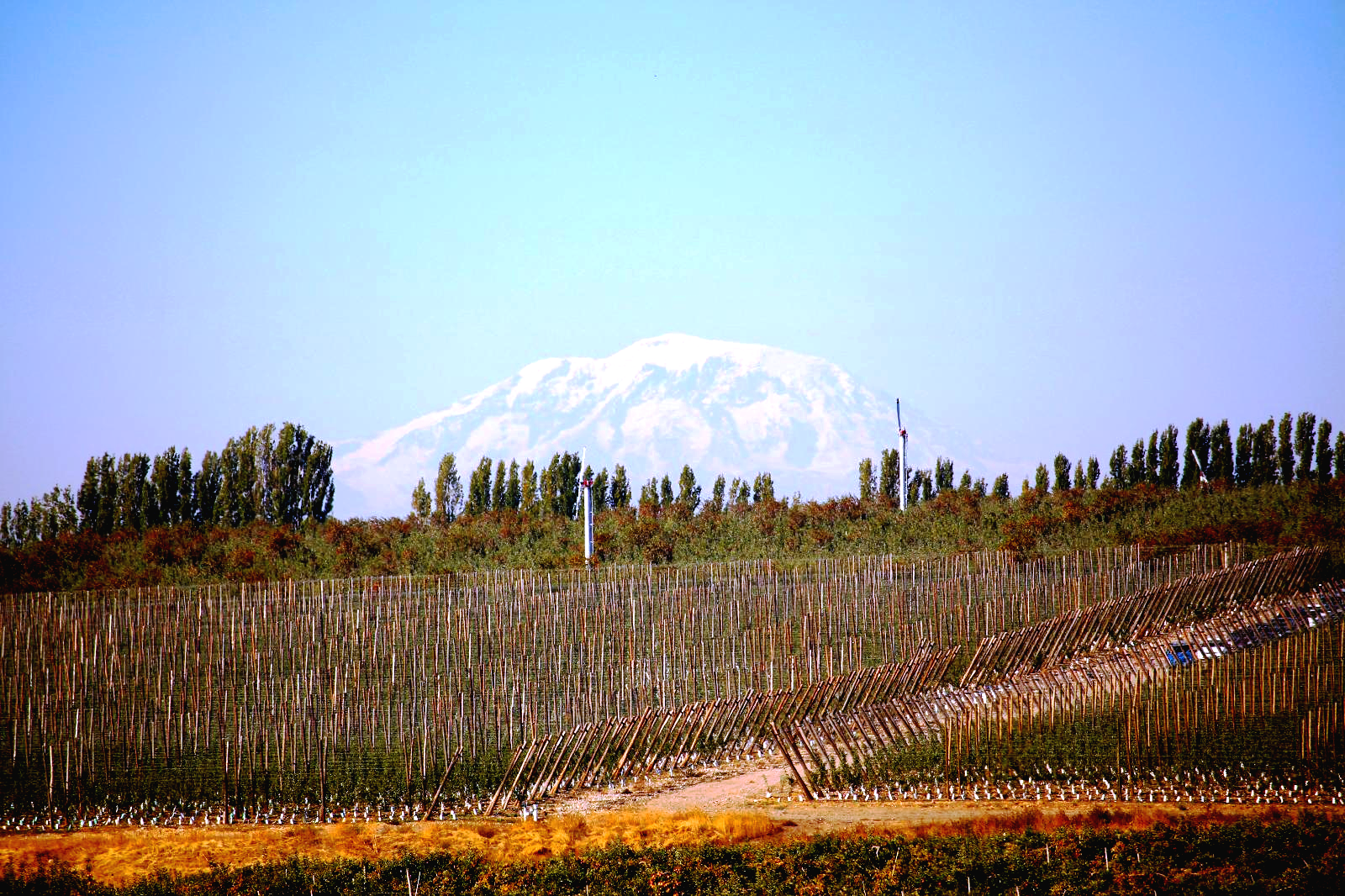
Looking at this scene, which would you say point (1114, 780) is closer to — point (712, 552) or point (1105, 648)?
point (1105, 648)

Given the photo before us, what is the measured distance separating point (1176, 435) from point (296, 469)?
25.7 metres

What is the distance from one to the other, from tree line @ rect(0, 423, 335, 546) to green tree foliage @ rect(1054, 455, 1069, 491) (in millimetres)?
21665

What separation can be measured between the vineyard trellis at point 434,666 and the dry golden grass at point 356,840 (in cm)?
73

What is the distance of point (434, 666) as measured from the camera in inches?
609

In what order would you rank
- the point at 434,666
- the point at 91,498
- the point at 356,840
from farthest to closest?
the point at 91,498, the point at 434,666, the point at 356,840

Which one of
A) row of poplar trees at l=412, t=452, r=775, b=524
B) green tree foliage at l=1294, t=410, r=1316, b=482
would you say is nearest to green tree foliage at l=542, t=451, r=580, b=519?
row of poplar trees at l=412, t=452, r=775, b=524

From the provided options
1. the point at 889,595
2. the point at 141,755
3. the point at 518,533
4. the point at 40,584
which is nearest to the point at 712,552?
the point at 518,533

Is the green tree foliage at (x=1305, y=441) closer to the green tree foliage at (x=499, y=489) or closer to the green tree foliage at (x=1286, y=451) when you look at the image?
the green tree foliage at (x=1286, y=451)

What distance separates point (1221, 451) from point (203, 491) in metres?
29.3

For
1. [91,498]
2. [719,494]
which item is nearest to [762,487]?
[719,494]

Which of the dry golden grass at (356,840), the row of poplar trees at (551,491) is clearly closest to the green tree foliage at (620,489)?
the row of poplar trees at (551,491)

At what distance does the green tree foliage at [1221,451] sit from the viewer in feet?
117

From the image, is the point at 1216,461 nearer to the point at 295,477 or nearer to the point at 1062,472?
the point at 1062,472

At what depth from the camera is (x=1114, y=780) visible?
36.7 feet
